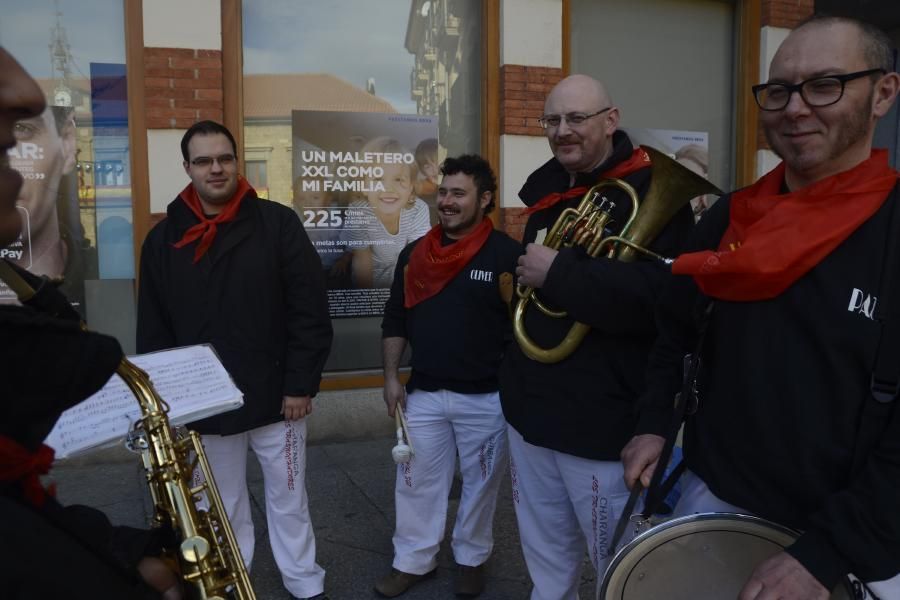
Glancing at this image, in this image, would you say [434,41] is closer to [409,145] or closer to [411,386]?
[409,145]

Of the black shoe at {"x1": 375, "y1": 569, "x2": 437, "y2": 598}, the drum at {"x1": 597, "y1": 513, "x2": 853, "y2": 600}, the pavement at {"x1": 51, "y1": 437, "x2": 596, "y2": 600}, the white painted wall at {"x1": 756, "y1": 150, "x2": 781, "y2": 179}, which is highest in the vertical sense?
the white painted wall at {"x1": 756, "y1": 150, "x2": 781, "y2": 179}

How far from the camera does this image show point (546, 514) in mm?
2811

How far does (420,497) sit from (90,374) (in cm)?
271

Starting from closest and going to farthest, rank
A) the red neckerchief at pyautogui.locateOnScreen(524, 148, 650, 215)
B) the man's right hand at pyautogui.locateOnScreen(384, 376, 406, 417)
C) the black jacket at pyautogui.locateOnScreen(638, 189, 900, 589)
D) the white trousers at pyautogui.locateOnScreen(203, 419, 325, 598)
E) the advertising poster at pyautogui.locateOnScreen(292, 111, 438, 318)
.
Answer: the black jacket at pyautogui.locateOnScreen(638, 189, 900, 589)
the red neckerchief at pyautogui.locateOnScreen(524, 148, 650, 215)
the white trousers at pyautogui.locateOnScreen(203, 419, 325, 598)
the man's right hand at pyautogui.locateOnScreen(384, 376, 406, 417)
the advertising poster at pyautogui.locateOnScreen(292, 111, 438, 318)

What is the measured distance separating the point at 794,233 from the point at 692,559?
2.50 feet

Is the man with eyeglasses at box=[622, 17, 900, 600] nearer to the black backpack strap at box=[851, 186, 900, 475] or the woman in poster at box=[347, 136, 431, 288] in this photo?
the black backpack strap at box=[851, 186, 900, 475]

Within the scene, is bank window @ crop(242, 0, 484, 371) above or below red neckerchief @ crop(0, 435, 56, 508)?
above

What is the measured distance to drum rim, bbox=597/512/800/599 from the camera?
61.8 inches

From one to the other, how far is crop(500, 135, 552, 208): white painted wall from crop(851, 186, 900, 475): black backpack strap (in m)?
4.52

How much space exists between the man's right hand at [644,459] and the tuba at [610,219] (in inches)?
21.6

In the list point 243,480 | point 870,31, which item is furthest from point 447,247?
point 870,31

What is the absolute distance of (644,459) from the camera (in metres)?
2.02

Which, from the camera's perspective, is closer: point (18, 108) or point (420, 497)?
point (18, 108)

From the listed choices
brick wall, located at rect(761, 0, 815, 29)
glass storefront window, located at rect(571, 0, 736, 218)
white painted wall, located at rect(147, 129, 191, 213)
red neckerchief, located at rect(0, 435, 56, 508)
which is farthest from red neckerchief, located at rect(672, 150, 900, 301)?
brick wall, located at rect(761, 0, 815, 29)
